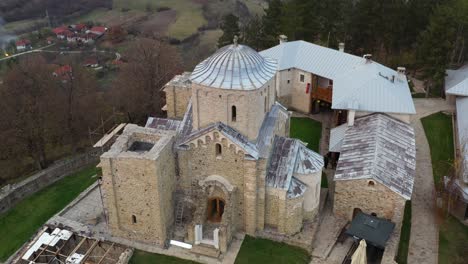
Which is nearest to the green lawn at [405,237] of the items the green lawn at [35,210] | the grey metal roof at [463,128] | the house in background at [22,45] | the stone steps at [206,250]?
the grey metal roof at [463,128]

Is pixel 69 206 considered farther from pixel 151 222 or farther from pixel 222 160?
pixel 222 160

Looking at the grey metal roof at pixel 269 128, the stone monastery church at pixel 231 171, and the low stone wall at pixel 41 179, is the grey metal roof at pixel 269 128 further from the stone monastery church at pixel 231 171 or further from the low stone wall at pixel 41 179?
the low stone wall at pixel 41 179

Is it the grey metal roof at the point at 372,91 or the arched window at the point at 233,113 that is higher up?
the arched window at the point at 233,113

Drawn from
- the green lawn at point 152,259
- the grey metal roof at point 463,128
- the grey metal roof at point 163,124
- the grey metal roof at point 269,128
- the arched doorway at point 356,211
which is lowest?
the green lawn at point 152,259

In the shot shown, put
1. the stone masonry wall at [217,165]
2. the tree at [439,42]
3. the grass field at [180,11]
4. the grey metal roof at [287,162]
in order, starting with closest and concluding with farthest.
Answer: the stone masonry wall at [217,165] < the grey metal roof at [287,162] < the tree at [439,42] < the grass field at [180,11]

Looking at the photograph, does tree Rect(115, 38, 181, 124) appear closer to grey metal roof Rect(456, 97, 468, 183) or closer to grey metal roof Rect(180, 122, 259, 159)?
grey metal roof Rect(180, 122, 259, 159)

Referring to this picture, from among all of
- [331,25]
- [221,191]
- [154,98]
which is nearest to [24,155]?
[154,98]

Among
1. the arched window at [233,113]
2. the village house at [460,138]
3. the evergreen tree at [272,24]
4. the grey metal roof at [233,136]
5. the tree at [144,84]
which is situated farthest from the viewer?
the evergreen tree at [272,24]
